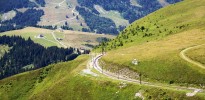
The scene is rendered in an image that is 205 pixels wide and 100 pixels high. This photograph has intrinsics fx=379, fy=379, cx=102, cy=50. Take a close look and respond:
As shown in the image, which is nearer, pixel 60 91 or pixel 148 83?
pixel 148 83

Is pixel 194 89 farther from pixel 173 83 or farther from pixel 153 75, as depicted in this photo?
pixel 153 75

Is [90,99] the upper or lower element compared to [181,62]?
lower

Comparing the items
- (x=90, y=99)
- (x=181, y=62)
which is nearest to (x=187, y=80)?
→ (x=181, y=62)

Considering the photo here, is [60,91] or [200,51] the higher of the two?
[200,51]

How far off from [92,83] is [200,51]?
193ft

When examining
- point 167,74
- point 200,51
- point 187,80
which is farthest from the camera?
point 200,51

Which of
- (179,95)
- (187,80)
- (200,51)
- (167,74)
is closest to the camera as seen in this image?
(179,95)

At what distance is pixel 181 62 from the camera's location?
186 m

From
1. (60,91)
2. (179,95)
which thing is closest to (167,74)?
(179,95)

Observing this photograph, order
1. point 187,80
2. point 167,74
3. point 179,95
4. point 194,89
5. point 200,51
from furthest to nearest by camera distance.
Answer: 1. point 200,51
2. point 167,74
3. point 187,80
4. point 194,89
5. point 179,95

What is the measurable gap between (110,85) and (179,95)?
43930 millimetres

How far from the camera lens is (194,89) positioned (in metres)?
157

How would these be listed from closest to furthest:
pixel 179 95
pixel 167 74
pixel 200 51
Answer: pixel 179 95, pixel 167 74, pixel 200 51

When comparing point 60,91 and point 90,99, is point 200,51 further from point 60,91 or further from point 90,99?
point 60,91
